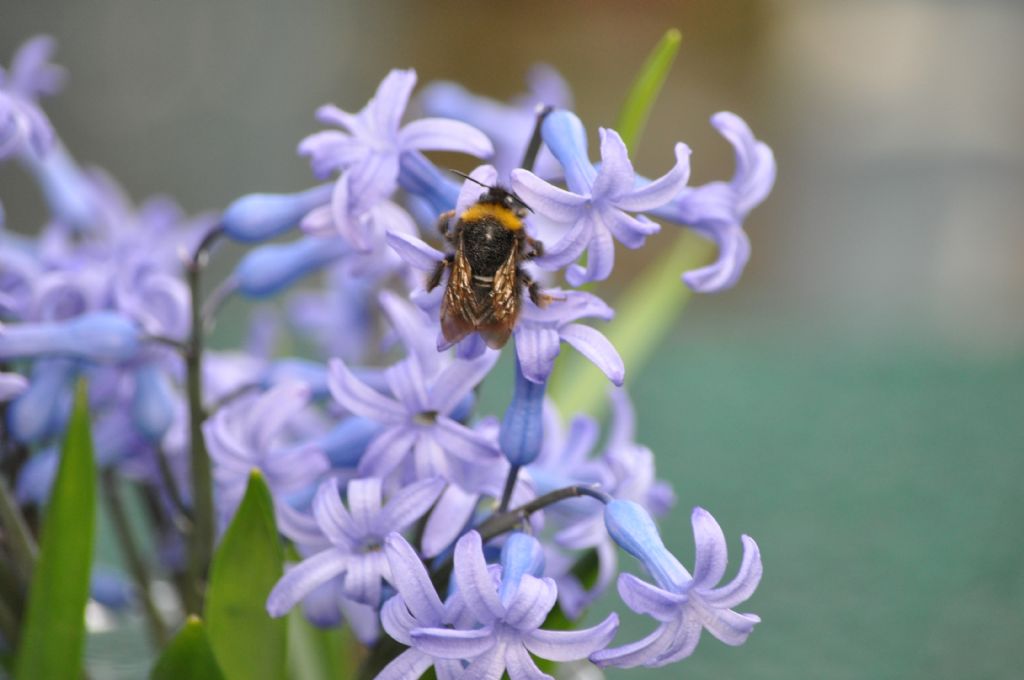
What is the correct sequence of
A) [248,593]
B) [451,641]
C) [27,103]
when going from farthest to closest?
[27,103] → [248,593] → [451,641]

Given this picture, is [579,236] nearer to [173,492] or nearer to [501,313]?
[501,313]

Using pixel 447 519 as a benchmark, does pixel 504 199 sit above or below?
above

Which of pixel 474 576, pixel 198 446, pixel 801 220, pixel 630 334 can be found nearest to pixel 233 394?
pixel 198 446

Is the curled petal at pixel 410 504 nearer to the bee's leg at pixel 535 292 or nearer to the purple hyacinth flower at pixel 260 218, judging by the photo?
the bee's leg at pixel 535 292

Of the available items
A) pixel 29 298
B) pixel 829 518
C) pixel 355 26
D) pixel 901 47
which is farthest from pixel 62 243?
pixel 901 47

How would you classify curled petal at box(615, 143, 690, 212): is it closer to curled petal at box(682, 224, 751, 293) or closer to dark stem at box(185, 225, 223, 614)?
curled petal at box(682, 224, 751, 293)

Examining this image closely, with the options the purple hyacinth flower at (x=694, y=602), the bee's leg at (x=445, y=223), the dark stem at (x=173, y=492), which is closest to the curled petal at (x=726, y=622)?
the purple hyacinth flower at (x=694, y=602)
